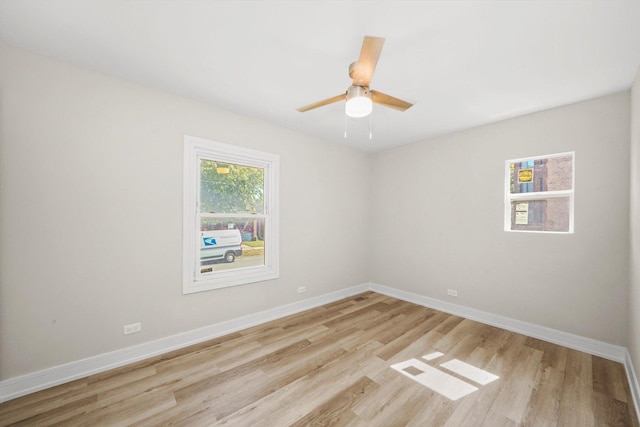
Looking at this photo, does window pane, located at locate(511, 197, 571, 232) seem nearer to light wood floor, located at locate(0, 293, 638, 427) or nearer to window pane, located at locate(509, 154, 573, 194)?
window pane, located at locate(509, 154, 573, 194)

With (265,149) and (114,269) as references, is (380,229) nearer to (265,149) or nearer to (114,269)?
(265,149)

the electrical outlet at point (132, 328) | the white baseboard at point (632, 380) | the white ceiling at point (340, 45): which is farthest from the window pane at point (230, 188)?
the white baseboard at point (632, 380)

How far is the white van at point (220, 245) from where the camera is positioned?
2.84 metres

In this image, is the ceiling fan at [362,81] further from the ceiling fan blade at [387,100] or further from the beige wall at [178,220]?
the beige wall at [178,220]

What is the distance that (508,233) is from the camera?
3.09 m

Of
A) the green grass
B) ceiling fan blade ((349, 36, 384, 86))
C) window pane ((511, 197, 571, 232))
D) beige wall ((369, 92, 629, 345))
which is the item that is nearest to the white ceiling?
ceiling fan blade ((349, 36, 384, 86))

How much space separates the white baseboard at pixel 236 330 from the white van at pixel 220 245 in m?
0.77

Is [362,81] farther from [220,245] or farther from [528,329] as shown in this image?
[528,329]

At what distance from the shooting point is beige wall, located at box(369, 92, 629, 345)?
2441mm

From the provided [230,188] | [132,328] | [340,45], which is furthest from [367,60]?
[132,328]

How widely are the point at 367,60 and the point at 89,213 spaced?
2.56 metres

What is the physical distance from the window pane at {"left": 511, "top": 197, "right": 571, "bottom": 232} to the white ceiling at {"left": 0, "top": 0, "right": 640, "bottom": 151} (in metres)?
1.09

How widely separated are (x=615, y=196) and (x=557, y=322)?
1.44 m

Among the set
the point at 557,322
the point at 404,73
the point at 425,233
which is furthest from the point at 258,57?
the point at 557,322
